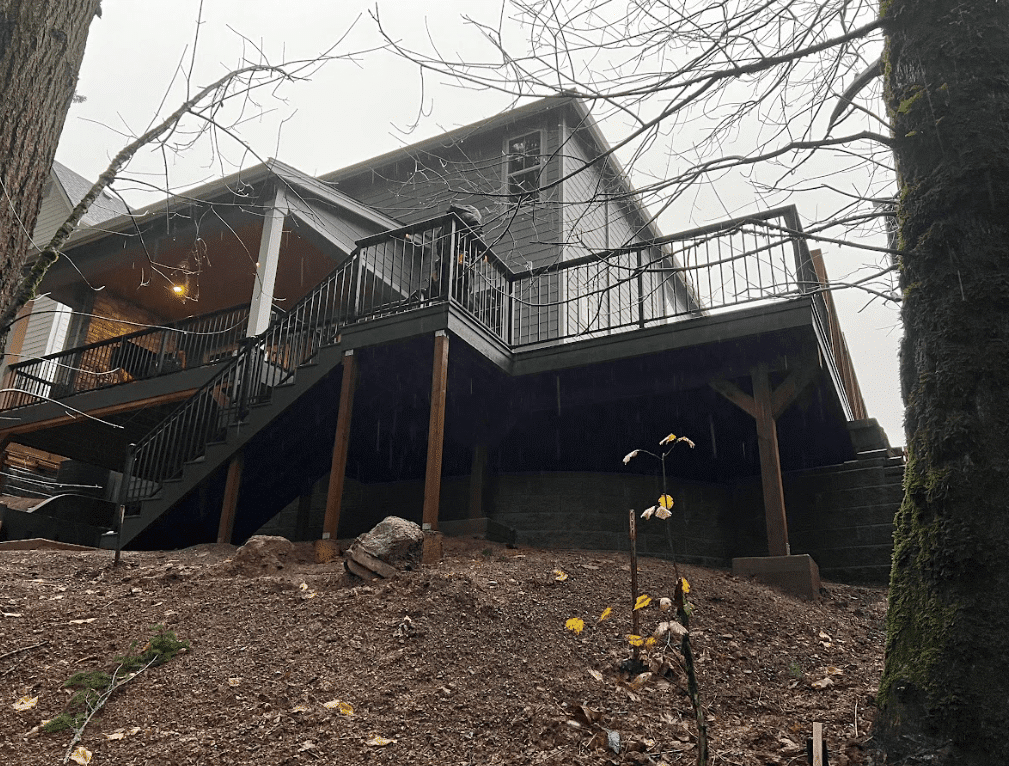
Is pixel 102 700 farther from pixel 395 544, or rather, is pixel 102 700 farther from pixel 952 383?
pixel 952 383

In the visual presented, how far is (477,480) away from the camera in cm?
1020

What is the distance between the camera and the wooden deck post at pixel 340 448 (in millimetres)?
8383

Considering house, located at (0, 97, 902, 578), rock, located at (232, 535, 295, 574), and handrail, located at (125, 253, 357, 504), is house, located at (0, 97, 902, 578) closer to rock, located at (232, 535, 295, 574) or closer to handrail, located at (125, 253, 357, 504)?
handrail, located at (125, 253, 357, 504)

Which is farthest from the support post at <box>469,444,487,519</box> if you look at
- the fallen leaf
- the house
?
the fallen leaf

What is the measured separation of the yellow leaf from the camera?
4734 mm

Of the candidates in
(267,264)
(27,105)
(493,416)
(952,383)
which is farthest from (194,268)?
(952,383)

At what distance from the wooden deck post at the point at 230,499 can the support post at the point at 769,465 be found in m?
5.79

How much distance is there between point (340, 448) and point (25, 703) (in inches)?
169

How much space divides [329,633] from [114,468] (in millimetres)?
10141

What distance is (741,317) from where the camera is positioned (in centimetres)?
826

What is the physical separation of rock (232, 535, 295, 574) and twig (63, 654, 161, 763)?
1.84m

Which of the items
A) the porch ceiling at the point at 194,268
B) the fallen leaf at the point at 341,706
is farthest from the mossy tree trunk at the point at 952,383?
the porch ceiling at the point at 194,268

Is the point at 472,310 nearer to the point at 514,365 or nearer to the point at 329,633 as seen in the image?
the point at 514,365

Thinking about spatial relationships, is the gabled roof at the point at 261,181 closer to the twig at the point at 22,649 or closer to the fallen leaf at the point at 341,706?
the twig at the point at 22,649
